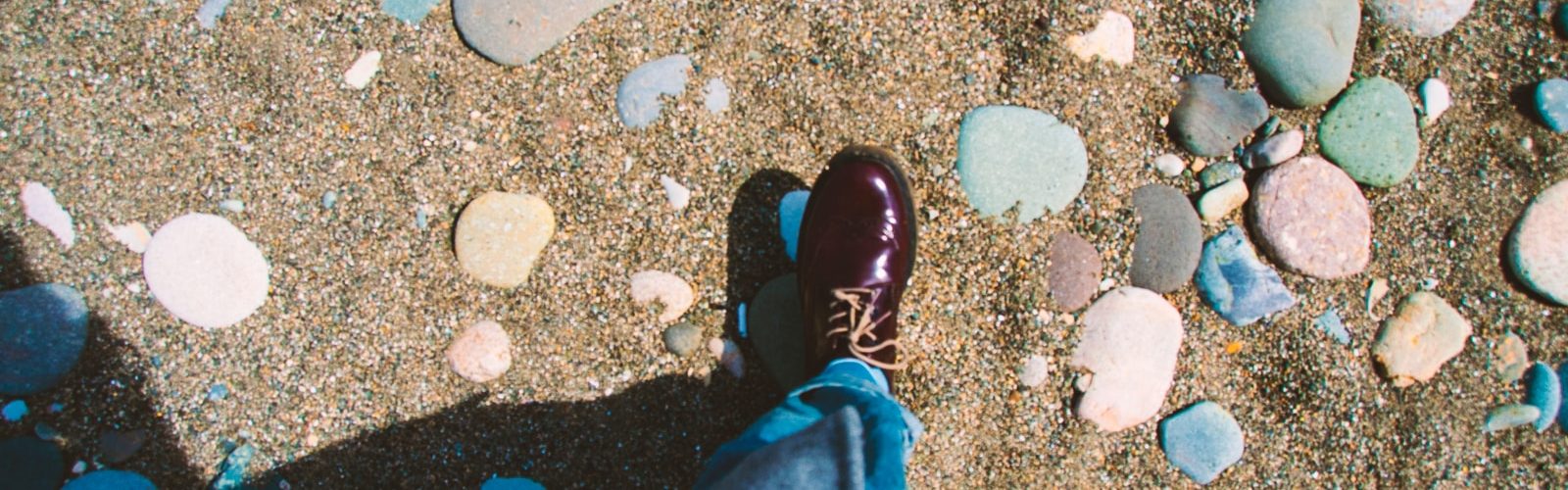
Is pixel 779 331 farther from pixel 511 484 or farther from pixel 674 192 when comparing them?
pixel 511 484

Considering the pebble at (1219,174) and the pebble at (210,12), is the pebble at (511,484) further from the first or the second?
the pebble at (1219,174)

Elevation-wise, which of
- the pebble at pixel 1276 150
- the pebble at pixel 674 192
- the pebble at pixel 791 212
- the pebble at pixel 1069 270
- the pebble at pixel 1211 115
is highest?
the pebble at pixel 1211 115

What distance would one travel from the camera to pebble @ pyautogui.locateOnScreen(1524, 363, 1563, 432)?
206 centimetres

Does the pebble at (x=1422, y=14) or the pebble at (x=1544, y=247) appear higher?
the pebble at (x=1422, y=14)

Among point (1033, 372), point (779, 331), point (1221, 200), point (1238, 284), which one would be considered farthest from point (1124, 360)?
point (779, 331)

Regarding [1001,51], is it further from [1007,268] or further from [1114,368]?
[1114,368]

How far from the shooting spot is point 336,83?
2.00 meters

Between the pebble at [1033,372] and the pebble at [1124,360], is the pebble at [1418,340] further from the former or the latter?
the pebble at [1033,372]

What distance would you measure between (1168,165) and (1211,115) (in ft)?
0.49

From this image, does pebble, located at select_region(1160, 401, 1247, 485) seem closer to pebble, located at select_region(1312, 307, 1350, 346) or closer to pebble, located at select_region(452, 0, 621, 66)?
pebble, located at select_region(1312, 307, 1350, 346)

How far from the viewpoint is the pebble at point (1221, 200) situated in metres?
2.04

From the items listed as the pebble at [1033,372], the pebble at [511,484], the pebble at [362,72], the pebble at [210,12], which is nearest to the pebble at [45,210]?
the pebble at [210,12]

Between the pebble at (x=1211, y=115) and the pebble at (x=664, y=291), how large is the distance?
1.21 meters

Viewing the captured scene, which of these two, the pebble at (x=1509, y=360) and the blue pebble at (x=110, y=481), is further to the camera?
the pebble at (x=1509, y=360)
